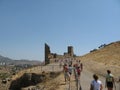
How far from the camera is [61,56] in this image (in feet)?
254

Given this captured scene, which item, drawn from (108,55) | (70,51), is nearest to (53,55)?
(70,51)

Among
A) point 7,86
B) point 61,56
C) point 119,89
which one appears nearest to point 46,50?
point 61,56

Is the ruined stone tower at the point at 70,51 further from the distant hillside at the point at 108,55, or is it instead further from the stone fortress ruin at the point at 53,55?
the distant hillside at the point at 108,55

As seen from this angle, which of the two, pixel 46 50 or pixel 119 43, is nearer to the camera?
A: pixel 46 50

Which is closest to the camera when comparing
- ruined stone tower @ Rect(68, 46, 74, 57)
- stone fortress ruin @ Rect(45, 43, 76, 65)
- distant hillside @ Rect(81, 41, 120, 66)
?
distant hillside @ Rect(81, 41, 120, 66)

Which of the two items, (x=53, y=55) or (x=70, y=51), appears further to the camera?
(x=70, y=51)

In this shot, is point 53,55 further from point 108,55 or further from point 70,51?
point 108,55

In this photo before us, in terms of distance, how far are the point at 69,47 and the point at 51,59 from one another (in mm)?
10831

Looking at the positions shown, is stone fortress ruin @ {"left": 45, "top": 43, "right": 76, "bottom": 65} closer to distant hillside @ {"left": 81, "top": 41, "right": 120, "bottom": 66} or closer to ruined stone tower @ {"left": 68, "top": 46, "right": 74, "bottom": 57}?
ruined stone tower @ {"left": 68, "top": 46, "right": 74, "bottom": 57}

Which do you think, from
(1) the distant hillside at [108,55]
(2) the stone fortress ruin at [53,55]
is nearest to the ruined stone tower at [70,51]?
Result: (2) the stone fortress ruin at [53,55]

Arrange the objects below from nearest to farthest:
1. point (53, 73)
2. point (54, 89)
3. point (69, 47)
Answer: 1. point (54, 89)
2. point (53, 73)
3. point (69, 47)

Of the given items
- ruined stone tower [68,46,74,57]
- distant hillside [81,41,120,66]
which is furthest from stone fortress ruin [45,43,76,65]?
distant hillside [81,41,120,66]

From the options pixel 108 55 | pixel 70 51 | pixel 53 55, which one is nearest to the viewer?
pixel 108 55

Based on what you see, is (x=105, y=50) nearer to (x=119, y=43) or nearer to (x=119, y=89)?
(x=119, y=43)
